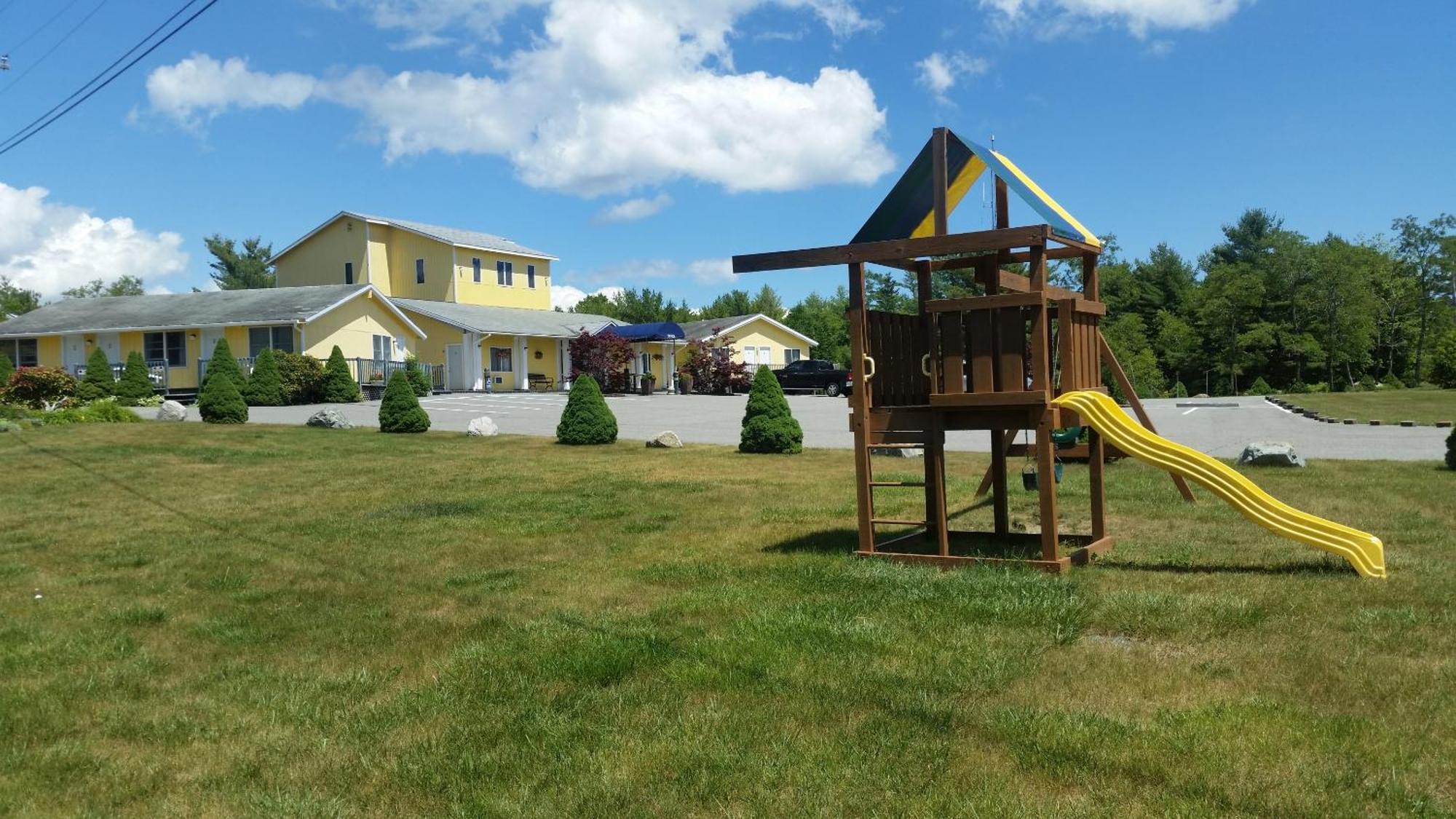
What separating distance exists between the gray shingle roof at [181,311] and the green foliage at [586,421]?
21.3 meters

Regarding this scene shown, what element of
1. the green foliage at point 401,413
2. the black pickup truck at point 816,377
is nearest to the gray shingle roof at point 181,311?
the green foliage at point 401,413

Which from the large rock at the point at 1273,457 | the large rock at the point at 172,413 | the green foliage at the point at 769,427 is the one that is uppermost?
the large rock at the point at 172,413

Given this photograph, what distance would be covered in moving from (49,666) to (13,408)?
23.3m

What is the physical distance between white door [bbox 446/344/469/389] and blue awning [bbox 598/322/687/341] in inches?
245

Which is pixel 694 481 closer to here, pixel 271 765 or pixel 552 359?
pixel 271 765

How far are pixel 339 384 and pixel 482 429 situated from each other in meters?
15.2

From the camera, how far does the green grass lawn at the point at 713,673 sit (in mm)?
3713

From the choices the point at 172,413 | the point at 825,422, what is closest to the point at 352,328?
the point at 172,413

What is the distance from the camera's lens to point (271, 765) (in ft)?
13.4

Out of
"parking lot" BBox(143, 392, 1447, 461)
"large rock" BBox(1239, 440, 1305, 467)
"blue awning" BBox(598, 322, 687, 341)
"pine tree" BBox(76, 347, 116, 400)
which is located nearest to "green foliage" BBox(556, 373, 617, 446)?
"parking lot" BBox(143, 392, 1447, 461)

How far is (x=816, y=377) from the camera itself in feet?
147

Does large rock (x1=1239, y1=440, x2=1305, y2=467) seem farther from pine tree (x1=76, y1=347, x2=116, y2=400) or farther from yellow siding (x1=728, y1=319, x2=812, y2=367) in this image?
yellow siding (x1=728, y1=319, x2=812, y2=367)

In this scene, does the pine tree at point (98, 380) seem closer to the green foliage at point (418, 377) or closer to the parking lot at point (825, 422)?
the parking lot at point (825, 422)

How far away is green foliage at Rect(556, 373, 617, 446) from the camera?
19.1m
